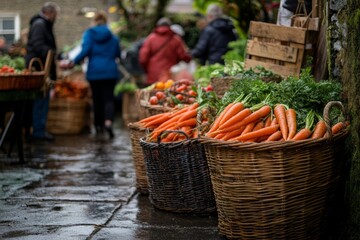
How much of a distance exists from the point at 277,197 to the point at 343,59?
1318mm

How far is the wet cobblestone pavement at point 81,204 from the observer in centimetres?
579

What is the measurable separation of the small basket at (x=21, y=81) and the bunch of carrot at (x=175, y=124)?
2.50m

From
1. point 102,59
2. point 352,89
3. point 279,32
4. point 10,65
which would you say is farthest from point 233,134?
point 102,59

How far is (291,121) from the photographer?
534cm

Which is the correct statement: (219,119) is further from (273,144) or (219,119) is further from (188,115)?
(188,115)

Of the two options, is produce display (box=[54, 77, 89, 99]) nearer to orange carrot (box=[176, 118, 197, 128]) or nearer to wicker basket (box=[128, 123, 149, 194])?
wicker basket (box=[128, 123, 149, 194])

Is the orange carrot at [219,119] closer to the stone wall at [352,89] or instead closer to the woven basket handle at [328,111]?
the woven basket handle at [328,111]

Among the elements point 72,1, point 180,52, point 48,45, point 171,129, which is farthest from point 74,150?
point 72,1

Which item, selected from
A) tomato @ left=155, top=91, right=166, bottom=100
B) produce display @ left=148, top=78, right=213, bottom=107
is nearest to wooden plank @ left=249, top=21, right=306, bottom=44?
produce display @ left=148, top=78, right=213, bottom=107

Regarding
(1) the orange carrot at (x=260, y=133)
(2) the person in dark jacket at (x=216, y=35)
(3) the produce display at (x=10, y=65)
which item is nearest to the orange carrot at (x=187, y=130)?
(1) the orange carrot at (x=260, y=133)

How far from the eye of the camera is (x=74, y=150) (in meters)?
11.3

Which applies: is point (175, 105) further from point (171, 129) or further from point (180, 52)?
point (180, 52)

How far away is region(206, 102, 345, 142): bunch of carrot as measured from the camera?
5.26 metres

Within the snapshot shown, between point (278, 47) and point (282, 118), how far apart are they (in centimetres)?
229
